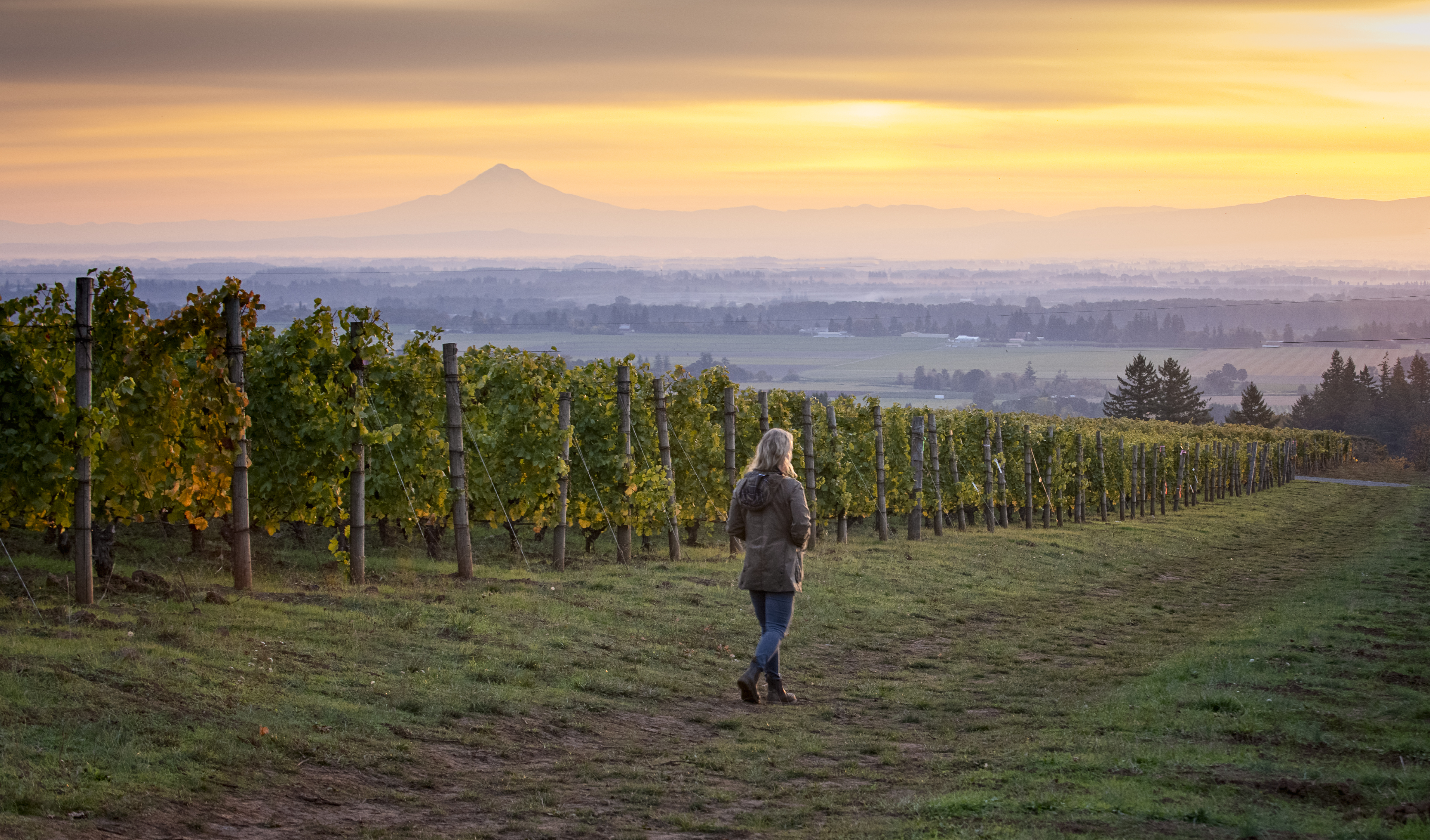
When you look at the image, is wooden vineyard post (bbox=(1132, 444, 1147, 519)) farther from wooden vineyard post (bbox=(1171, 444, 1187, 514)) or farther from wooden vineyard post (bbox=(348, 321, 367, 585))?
wooden vineyard post (bbox=(348, 321, 367, 585))

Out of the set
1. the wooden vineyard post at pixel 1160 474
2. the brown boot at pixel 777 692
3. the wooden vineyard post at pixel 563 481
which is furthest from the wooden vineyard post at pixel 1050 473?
the brown boot at pixel 777 692

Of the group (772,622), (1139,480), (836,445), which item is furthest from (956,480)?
(1139,480)

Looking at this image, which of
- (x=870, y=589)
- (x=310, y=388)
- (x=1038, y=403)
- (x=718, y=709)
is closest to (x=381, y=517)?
(x=310, y=388)

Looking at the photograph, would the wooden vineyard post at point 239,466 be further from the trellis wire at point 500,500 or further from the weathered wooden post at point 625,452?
the weathered wooden post at point 625,452

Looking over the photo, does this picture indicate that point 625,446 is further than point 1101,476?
No

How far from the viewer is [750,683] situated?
10039 mm

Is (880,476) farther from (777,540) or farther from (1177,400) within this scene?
(1177,400)

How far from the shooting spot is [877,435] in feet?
83.5

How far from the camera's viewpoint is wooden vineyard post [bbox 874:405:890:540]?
82.4 ft

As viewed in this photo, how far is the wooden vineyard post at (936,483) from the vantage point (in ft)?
91.4

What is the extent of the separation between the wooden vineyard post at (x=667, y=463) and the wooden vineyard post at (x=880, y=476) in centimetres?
738

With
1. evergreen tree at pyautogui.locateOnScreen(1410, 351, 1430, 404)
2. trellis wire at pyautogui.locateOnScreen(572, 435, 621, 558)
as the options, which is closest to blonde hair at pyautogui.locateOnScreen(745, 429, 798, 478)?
trellis wire at pyautogui.locateOnScreen(572, 435, 621, 558)

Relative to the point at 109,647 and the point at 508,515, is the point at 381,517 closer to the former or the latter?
the point at 508,515

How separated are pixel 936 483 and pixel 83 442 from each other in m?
20.6
